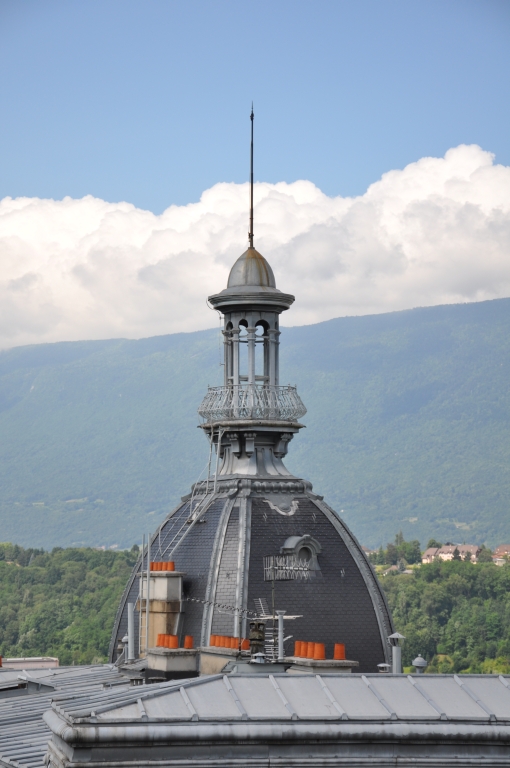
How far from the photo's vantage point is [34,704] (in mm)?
45812

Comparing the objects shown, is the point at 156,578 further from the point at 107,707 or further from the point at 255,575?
the point at 107,707

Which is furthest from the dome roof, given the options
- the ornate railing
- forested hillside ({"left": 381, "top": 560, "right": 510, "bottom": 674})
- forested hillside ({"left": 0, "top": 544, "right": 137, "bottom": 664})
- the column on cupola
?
forested hillside ({"left": 381, "top": 560, "right": 510, "bottom": 674})

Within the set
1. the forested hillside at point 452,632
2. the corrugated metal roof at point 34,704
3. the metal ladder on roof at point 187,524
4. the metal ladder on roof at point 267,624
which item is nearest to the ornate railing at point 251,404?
the metal ladder on roof at point 187,524

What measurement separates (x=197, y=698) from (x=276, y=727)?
1.67m

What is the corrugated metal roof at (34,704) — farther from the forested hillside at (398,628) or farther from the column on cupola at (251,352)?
the forested hillside at (398,628)

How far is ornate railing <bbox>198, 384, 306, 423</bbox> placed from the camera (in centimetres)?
5594

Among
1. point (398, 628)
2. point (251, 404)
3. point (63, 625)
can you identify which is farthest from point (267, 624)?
point (63, 625)

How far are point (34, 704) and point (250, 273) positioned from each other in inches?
753

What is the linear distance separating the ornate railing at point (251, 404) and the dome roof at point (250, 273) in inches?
154

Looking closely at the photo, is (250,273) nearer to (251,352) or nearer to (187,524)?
(251,352)

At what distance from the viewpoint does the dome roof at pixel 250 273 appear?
57.1 m

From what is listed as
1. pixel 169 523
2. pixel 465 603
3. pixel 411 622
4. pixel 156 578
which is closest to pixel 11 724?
pixel 156 578

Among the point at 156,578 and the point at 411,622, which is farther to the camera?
the point at 411,622

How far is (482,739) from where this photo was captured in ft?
88.1
